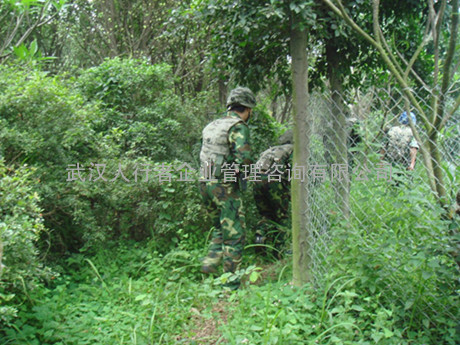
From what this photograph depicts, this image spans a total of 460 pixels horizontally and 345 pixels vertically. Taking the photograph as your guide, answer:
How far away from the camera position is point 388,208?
2.73 meters

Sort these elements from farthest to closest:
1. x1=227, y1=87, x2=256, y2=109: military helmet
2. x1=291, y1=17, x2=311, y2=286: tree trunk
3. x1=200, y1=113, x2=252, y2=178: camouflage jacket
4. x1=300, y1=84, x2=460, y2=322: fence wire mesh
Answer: x1=227, y1=87, x2=256, y2=109: military helmet, x1=200, y1=113, x2=252, y2=178: camouflage jacket, x1=291, y1=17, x2=311, y2=286: tree trunk, x1=300, y1=84, x2=460, y2=322: fence wire mesh

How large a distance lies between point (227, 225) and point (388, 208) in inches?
64.6

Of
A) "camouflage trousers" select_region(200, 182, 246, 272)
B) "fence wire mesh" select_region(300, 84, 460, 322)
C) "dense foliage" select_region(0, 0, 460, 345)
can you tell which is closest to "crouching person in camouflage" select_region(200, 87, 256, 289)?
"camouflage trousers" select_region(200, 182, 246, 272)

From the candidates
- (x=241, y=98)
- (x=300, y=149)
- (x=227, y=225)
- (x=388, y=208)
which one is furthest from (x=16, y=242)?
(x=388, y=208)

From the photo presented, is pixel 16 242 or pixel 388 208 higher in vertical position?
pixel 388 208

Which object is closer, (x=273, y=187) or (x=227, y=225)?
(x=227, y=225)

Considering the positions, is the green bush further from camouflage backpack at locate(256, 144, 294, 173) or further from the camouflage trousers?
camouflage backpack at locate(256, 144, 294, 173)

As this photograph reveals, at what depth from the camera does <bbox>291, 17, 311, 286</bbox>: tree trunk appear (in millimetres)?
3211

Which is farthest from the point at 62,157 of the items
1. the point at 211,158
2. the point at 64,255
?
the point at 211,158

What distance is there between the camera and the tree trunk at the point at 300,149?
126 inches

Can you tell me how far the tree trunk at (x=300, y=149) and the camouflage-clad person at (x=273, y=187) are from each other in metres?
1.46

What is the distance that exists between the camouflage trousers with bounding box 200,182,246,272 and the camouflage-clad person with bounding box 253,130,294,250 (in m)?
0.74

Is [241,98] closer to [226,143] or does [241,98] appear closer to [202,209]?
[226,143]

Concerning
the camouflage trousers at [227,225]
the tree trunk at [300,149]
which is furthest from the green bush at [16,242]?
the tree trunk at [300,149]
